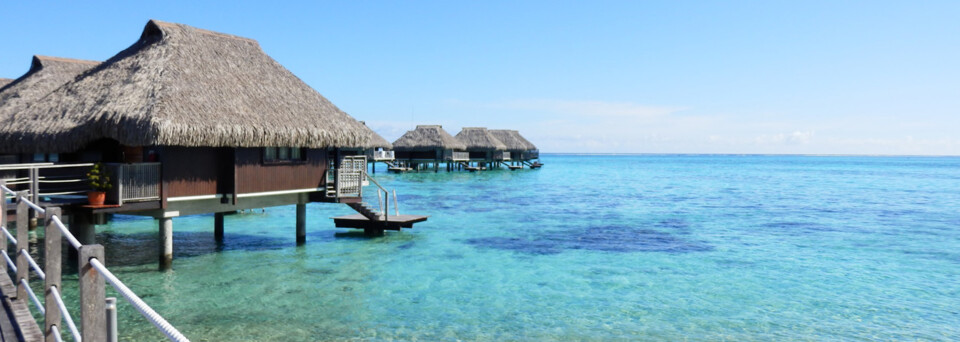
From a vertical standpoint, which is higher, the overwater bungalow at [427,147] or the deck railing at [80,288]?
the overwater bungalow at [427,147]

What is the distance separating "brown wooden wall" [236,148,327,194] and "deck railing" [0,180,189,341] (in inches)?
341

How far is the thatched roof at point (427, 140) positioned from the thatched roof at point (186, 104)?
5061cm

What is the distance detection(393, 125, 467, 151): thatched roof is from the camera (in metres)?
70.9

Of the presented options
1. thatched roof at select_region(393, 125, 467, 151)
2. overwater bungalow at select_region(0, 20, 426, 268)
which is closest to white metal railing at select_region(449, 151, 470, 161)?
thatched roof at select_region(393, 125, 467, 151)

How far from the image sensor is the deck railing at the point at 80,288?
3645 millimetres

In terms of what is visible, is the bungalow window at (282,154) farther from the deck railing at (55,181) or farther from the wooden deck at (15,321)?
the wooden deck at (15,321)

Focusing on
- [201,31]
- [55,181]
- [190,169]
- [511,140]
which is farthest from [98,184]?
[511,140]

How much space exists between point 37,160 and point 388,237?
1048 centimetres

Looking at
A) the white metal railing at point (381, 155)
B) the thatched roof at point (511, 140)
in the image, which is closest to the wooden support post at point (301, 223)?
the white metal railing at point (381, 155)

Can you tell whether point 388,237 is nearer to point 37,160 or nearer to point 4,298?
point 37,160

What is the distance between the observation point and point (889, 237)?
1054 inches

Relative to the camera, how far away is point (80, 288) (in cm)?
445

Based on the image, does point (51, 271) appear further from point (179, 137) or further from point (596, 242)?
point (596, 242)

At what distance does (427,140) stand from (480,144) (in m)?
9.66
